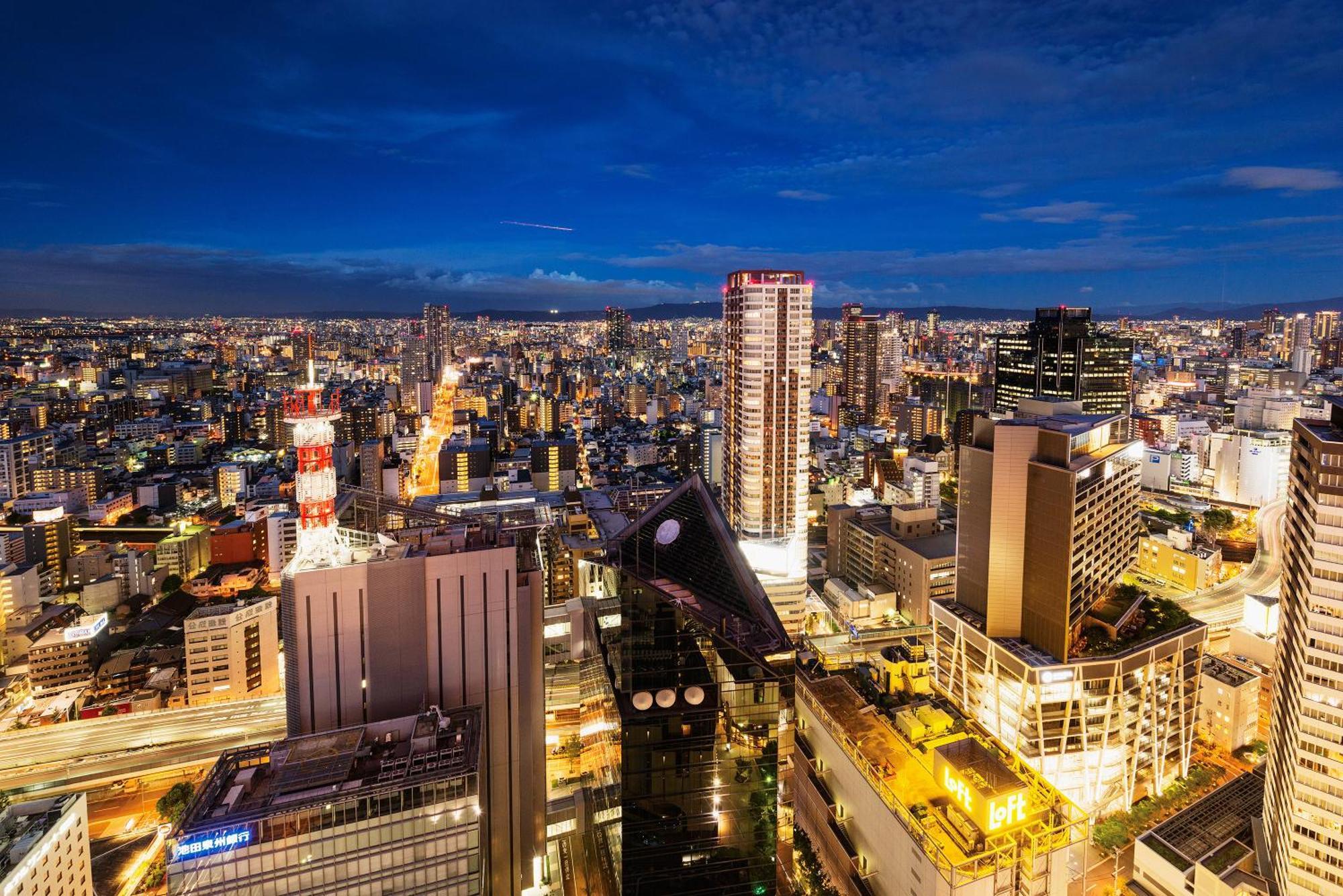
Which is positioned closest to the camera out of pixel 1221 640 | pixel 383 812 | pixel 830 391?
pixel 383 812

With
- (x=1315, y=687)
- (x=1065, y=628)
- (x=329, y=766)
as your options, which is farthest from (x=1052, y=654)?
(x=329, y=766)

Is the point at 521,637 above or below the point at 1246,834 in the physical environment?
above

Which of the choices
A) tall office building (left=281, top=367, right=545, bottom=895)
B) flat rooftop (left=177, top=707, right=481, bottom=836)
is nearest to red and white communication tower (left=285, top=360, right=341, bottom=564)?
tall office building (left=281, top=367, right=545, bottom=895)

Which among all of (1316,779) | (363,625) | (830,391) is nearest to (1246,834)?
(1316,779)

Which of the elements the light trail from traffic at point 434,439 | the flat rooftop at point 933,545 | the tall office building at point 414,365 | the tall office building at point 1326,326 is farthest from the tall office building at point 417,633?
the tall office building at point 1326,326

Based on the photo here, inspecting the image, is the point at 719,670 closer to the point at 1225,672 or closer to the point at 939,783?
the point at 939,783

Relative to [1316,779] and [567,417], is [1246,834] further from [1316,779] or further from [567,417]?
[567,417]
